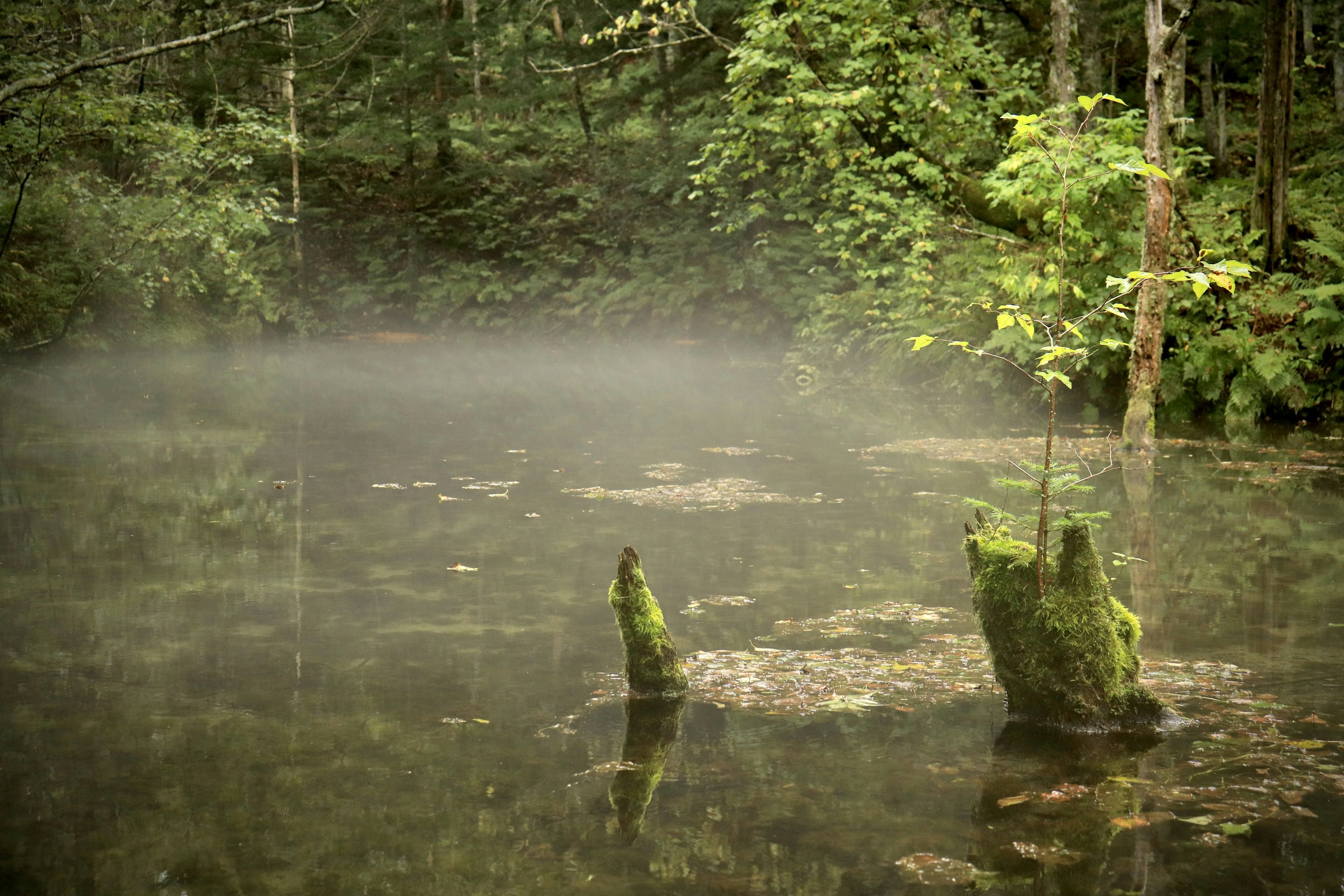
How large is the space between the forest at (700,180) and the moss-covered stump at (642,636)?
7.14ft

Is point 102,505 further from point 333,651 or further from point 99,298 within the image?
point 99,298

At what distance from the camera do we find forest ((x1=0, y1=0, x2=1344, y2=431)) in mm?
13680

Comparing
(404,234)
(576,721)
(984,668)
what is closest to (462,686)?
(576,721)

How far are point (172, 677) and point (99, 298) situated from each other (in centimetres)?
1877

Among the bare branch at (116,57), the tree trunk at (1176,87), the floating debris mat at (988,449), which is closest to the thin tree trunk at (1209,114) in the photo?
the tree trunk at (1176,87)

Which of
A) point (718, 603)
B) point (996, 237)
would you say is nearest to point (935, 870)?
point (718, 603)

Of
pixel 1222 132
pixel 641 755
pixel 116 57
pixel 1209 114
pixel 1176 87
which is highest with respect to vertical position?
pixel 1209 114

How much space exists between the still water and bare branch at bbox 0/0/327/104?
13.3 ft

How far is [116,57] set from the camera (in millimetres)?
12492

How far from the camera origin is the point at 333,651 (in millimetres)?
5996

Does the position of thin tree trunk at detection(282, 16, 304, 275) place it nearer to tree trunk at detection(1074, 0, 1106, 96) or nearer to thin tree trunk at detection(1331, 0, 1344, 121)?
tree trunk at detection(1074, 0, 1106, 96)

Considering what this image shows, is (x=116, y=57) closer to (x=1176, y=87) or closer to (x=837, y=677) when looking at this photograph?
(x=837, y=677)

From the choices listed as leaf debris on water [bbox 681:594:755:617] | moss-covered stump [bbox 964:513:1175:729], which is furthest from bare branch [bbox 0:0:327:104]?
moss-covered stump [bbox 964:513:1175:729]

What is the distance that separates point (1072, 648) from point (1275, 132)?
11055 millimetres
